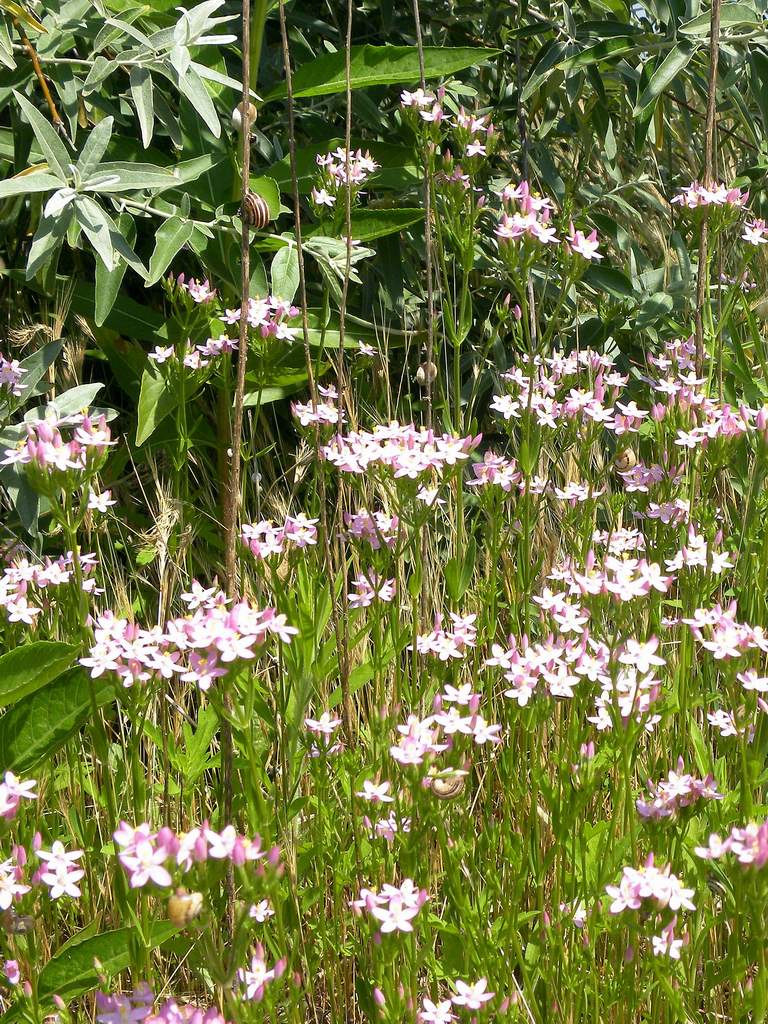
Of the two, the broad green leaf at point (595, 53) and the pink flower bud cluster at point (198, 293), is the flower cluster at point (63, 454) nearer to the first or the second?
the pink flower bud cluster at point (198, 293)

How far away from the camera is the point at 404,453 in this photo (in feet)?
6.76

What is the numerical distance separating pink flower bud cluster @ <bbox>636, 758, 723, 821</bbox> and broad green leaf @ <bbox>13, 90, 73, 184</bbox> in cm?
179

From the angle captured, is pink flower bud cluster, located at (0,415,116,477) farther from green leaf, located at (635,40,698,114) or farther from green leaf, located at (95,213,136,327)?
green leaf, located at (635,40,698,114)

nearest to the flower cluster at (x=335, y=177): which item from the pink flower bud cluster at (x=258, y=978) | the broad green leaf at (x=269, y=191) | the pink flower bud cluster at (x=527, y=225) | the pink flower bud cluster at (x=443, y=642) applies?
the broad green leaf at (x=269, y=191)

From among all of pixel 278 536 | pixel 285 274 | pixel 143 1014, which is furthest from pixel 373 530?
pixel 143 1014

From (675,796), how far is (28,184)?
179cm

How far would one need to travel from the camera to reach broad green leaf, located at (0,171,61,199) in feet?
7.64

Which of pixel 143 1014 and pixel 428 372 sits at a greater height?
pixel 428 372

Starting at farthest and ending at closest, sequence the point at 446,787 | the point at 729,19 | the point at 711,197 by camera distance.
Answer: the point at 729,19
the point at 711,197
the point at 446,787

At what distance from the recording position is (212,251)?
10.1 feet

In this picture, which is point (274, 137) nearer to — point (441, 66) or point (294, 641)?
point (441, 66)

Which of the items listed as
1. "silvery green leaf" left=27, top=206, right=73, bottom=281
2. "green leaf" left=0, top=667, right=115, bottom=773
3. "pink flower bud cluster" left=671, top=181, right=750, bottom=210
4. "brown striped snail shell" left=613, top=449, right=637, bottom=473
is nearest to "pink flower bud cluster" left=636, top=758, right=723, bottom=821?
"green leaf" left=0, top=667, right=115, bottom=773

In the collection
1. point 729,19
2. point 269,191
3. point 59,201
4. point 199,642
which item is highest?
point 729,19

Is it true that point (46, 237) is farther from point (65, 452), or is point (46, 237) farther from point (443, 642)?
point (443, 642)
